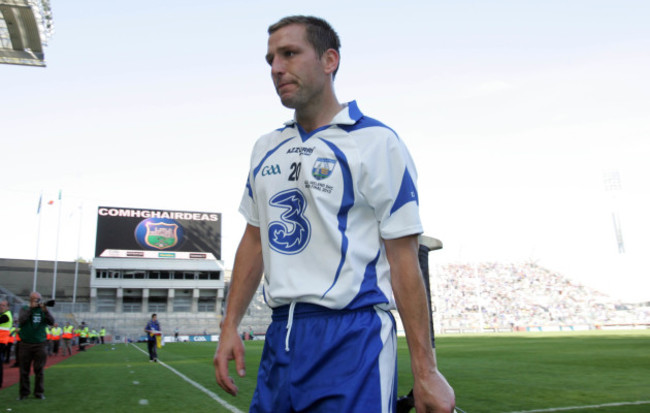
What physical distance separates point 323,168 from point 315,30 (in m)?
0.54

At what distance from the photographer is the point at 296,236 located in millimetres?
1776

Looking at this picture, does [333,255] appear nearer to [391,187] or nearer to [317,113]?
[391,187]

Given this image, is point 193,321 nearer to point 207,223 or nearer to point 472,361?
point 207,223

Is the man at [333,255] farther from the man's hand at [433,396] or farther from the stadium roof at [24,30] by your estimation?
the stadium roof at [24,30]

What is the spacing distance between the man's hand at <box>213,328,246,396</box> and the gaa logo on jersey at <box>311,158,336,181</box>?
68 centimetres

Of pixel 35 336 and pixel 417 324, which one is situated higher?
pixel 417 324

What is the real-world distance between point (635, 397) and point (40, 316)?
10.3 meters

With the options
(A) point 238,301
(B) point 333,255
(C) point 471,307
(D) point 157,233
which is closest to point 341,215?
(B) point 333,255

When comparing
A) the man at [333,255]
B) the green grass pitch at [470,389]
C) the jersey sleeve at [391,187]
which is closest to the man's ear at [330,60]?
the man at [333,255]

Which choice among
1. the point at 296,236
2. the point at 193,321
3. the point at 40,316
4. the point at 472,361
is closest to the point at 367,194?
the point at 296,236

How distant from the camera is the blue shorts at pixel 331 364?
157 cm

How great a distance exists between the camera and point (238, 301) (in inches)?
80.6

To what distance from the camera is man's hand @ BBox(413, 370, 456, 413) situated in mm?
1558

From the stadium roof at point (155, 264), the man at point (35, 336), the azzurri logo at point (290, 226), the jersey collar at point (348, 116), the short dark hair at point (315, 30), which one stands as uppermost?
the stadium roof at point (155, 264)
